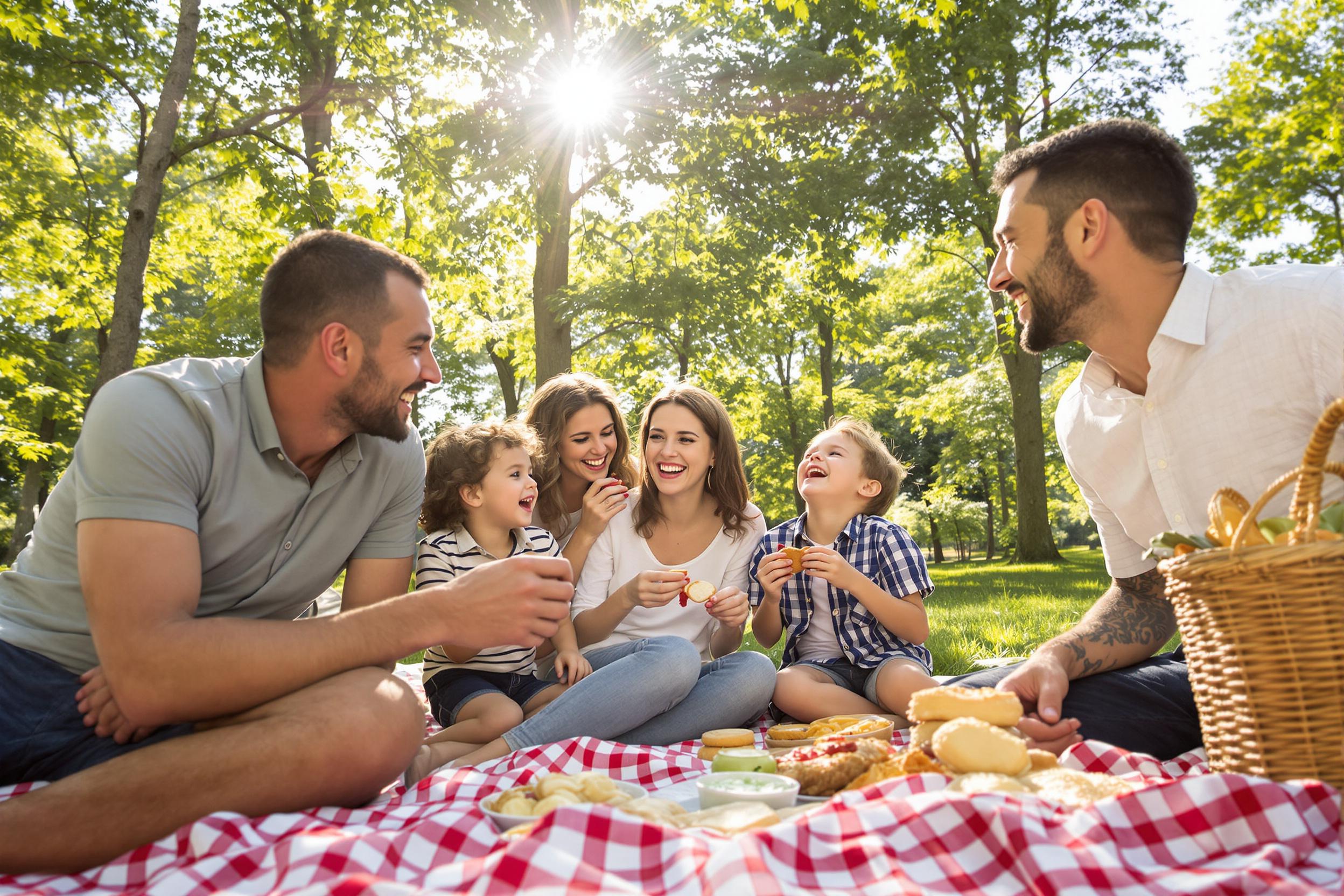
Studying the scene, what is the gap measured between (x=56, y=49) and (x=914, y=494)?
115ft

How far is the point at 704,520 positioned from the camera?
14.6ft

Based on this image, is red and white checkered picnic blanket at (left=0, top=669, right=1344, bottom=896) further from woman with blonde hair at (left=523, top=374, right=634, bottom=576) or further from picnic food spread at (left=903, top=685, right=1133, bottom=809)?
woman with blonde hair at (left=523, top=374, right=634, bottom=576)

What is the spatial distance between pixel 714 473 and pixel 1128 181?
2267mm

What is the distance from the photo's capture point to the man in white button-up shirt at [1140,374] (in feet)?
8.64

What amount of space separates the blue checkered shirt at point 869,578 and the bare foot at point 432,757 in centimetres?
162

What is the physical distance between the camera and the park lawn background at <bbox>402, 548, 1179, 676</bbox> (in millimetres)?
6137

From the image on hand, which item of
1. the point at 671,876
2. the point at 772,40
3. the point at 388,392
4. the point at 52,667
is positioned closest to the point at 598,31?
the point at 772,40

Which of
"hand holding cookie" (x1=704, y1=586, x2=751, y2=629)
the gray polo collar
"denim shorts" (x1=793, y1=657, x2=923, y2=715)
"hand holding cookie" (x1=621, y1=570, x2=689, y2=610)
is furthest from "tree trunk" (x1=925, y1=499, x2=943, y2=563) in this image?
the gray polo collar


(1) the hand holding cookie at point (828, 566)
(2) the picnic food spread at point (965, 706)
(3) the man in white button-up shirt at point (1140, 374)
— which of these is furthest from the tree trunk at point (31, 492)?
(2) the picnic food spread at point (965, 706)

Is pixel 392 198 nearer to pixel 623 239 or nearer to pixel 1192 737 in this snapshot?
pixel 623 239

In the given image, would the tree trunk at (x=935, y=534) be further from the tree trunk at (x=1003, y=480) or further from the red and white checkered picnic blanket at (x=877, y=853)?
the red and white checkered picnic blanket at (x=877, y=853)

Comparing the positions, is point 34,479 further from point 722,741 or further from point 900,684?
point 900,684

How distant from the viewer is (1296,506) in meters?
1.79

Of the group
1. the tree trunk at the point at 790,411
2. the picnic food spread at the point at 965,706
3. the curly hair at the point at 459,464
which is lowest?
the picnic food spread at the point at 965,706
